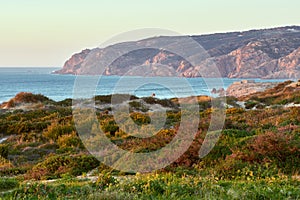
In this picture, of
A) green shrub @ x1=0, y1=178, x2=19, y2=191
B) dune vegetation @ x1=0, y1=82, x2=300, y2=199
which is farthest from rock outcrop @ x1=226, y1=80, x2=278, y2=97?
green shrub @ x1=0, y1=178, x2=19, y2=191

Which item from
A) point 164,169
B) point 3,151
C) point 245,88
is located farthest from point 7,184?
point 245,88

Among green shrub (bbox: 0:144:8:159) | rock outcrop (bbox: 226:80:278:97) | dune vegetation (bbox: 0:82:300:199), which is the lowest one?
rock outcrop (bbox: 226:80:278:97)

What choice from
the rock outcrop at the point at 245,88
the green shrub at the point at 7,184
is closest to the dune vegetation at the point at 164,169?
the green shrub at the point at 7,184

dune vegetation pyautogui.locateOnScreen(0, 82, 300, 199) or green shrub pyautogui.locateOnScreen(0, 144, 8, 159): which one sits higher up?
dune vegetation pyautogui.locateOnScreen(0, 82, 300, 199)

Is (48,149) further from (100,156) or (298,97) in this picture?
(298,97)

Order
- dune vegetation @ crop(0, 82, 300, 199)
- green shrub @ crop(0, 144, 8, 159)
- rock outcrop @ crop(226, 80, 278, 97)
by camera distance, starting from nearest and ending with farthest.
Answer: dune vegetation @ crop(0, 82, 300, 199) < green shrub @ crop(0, 144, 8, 159) < rock outcrop @ crop(226, 80, 278, 97)

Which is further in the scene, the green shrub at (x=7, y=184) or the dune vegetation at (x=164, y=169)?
the green shrub at (x=7, y=184)

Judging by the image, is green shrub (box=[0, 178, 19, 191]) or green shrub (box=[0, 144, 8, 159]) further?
green shrub (box=[0, 144, 8, 159])

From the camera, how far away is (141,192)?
7473 mm

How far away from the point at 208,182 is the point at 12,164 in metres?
9.49

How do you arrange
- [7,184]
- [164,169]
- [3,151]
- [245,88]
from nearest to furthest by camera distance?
1. [7,184]
2. [164,169]
3. [3,151]
4. [245,88]

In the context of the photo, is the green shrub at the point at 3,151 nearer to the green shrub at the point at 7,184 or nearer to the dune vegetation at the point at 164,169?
the dune vegetation at the point at 164,169

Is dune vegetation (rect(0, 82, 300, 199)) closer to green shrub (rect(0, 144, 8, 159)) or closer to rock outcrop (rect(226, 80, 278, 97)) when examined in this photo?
green shrub (rect(0, 144, 8, 159))

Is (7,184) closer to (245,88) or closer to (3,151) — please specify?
(3,151)
